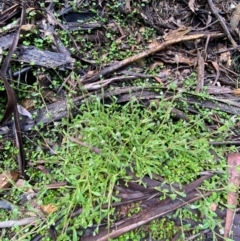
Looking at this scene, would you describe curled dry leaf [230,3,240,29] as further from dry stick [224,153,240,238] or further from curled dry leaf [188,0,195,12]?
dry stick [224,153,240,238]

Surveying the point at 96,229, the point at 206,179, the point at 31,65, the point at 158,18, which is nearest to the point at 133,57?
the point at 158,18

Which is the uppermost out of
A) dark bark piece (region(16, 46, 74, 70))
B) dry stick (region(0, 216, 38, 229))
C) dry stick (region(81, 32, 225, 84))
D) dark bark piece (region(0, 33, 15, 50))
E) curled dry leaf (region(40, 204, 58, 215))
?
dark bark piece (region(0, 33, 15, 50))

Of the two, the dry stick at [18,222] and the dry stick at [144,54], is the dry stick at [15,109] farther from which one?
the dry stick at [144,54]

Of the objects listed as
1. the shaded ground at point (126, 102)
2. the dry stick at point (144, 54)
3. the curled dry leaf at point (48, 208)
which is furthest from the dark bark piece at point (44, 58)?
the curled dry leaf at point (48, 208)

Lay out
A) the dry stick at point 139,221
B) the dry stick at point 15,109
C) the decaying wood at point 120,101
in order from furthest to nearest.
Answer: the decaying wood at point 120,101
the dry stick at point 15,109
the dry stick at point 139,221

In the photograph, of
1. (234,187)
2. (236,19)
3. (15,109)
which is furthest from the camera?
(236,19)

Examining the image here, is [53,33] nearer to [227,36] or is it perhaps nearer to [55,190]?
[55,190]

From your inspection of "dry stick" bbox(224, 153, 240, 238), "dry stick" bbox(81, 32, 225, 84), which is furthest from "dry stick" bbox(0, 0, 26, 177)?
"dry stick" bbox(224, 153, 240, 238)

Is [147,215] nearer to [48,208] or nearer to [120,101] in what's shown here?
[48,208]

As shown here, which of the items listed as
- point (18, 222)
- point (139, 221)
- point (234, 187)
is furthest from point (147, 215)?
point (18, 222)
